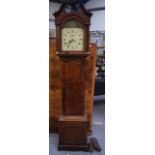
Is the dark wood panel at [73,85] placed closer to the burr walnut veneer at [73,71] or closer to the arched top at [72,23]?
the burr walnut veneer at [73,71]

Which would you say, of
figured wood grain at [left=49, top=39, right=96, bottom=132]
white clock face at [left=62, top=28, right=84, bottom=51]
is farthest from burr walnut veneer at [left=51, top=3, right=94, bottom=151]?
figured wood grain at [left=49, top=39, right=96, bottom=132]

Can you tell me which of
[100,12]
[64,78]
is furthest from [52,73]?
[100,12]

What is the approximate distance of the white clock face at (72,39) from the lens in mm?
2215

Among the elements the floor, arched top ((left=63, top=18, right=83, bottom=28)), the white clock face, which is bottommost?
the floor

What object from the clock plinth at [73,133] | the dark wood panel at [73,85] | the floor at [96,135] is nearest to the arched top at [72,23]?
the dark wood panel at [73,85]

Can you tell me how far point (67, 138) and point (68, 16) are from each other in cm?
106

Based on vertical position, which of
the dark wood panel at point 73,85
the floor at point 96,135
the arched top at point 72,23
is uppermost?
the arched top at point 72,23

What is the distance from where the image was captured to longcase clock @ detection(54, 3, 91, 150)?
2.22 metres

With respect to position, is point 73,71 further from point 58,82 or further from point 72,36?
point 58,82

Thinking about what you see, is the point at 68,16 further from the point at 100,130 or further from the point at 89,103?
the point at 100,130

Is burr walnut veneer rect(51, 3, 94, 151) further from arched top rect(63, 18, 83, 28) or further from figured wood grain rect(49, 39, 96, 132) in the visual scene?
figured wood grain rect(49, 39, 96, 132)

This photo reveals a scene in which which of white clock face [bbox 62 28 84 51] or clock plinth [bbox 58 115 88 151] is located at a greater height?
white clock face [bbox 62 28 84 51]

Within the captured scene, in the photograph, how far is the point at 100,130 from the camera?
2.78m
